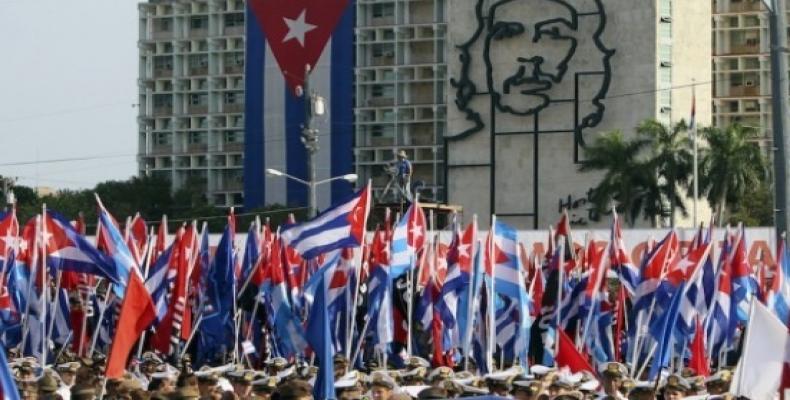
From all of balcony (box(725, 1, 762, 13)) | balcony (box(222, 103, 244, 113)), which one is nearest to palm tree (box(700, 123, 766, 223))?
balcony (box(725, 1, 762, 13))

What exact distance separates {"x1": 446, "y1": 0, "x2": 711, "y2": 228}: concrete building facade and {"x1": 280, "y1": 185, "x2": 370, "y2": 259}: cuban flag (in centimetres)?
6272

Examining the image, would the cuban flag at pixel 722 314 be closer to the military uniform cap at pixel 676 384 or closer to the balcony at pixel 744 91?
the military uniform cap at pixel 676 384

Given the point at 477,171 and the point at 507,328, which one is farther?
the point at 477,171

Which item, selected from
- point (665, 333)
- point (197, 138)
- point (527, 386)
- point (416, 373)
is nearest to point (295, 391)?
point (527, 386)

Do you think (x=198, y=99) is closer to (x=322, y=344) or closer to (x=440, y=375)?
(x=440, y=375)

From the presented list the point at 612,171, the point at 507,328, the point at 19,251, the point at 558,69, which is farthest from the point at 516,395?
the point at 558,69

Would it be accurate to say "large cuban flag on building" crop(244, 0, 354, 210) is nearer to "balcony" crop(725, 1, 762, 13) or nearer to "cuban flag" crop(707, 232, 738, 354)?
"balcony" crop(725, 1, 762, 13)

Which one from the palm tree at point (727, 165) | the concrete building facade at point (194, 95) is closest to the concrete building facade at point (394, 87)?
the concrete building facade at point (194, 95)

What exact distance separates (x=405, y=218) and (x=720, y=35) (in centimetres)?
8875

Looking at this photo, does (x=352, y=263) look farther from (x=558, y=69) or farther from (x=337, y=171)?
(x=337, y=171)

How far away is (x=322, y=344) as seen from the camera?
43.0 ft

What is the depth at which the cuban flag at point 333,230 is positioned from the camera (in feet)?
72.4

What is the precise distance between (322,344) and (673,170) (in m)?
62.7

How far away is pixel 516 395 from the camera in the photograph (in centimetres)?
1410
